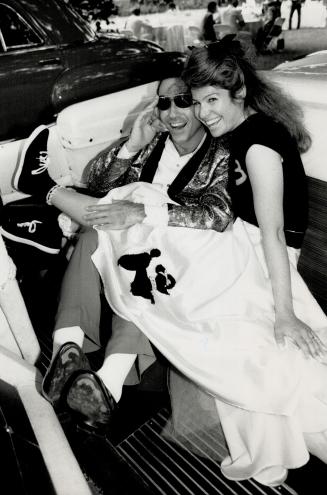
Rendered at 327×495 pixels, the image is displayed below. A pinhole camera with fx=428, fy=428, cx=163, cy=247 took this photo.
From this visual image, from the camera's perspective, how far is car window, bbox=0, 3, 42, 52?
3.12 metres

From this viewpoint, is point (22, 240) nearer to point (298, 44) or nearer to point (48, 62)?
point (48, 62)

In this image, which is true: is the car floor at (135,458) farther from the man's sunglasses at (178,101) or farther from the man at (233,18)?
the man at (233,18)

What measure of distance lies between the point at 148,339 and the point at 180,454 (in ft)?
1.26

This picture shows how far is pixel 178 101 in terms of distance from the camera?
5.49 feet

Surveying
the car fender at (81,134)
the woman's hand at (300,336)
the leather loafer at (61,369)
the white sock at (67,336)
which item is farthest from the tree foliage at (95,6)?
the woman's hand at (300,336)


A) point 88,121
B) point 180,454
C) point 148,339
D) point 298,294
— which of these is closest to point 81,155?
point 88,121

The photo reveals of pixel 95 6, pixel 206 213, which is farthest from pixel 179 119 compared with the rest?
pixel 95 6

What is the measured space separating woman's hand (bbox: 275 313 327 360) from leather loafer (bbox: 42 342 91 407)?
64 centimetres

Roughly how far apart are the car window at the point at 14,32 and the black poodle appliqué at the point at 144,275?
2412 mm

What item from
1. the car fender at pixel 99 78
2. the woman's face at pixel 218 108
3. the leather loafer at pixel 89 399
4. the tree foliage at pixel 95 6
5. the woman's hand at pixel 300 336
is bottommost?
the leather loafer at pixel 89 399

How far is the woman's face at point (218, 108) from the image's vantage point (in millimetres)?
1521

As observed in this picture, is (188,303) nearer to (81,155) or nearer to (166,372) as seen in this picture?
(166,372)

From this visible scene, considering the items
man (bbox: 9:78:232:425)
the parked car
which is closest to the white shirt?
man (bbox: 9:78:232:425)

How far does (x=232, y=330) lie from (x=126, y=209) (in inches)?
22.9
